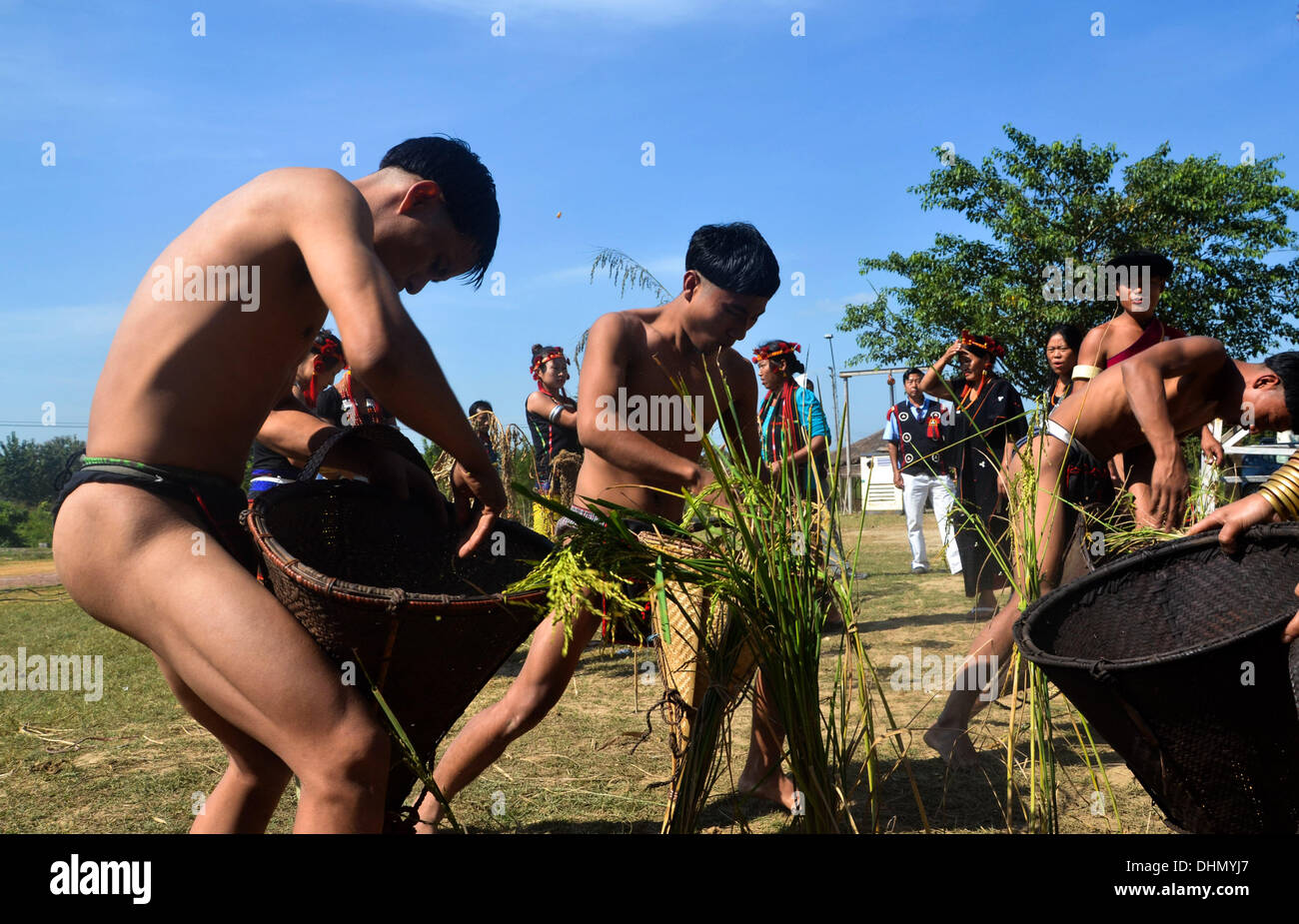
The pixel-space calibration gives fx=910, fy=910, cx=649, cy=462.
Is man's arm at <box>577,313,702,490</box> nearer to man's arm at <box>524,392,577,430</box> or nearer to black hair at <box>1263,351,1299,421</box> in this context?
black hair at <box>1263,351,1299,421</box>

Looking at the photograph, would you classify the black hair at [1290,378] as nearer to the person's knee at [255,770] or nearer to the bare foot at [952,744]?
the bare foot at [952,744]

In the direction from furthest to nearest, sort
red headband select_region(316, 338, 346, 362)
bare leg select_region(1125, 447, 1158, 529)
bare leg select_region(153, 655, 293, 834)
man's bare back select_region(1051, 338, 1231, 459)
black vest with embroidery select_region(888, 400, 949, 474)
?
black vest with embroidery select_region(888, 400, 949, 474), red headband select_region(316, 338, 346, 362), bare leg select_region(1125, 447, 1158, 529), man's bare back select_region(1051, 338, 1231, 459), bare leg select_region(153, 655, 293, 834)

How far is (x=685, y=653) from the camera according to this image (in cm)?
233

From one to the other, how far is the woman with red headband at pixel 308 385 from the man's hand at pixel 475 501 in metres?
2.17

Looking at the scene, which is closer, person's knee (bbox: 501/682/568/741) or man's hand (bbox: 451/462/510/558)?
man's hand (bbox: 451/462/510/558)

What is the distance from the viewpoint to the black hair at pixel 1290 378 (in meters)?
3.04

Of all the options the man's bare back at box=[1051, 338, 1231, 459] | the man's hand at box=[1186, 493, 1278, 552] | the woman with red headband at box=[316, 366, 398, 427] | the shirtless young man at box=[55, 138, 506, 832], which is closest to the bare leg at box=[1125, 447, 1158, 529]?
the man's bare back at box=[1051, 338, 1231, 459]

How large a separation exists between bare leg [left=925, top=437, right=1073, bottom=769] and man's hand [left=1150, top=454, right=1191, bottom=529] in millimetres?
313

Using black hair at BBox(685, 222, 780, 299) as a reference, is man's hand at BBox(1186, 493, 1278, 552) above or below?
below

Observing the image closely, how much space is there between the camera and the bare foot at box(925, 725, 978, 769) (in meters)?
3.37

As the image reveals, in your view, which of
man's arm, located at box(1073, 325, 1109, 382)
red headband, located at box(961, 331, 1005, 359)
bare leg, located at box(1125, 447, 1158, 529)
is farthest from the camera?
red headband, located at box(961, 331, 1005, 359)

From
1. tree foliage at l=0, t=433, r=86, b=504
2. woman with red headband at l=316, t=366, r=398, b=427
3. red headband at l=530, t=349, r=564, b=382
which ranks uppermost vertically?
red headband at l=530, t=349, r=564, b=382
